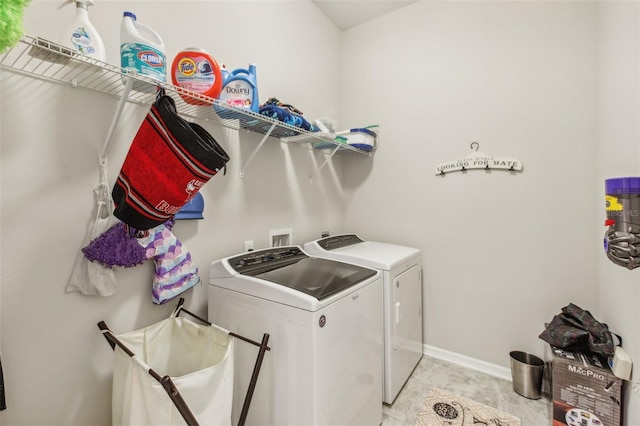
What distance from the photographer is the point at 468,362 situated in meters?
2.27

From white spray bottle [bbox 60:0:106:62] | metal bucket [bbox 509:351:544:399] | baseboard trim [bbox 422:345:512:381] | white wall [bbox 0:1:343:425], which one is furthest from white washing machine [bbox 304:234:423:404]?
white spray bottle [bbox 60:0:106:62]

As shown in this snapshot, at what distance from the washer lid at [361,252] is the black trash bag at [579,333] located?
936 millimetres

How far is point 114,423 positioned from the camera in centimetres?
111

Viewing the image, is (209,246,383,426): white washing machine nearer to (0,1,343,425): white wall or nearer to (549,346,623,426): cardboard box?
(0,1,343,425): white wall

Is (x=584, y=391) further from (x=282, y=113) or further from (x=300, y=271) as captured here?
(x=282, y=113)

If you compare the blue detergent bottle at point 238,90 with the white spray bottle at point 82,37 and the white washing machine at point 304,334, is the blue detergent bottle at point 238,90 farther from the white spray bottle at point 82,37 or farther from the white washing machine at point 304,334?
the white washing machine at point 304,334

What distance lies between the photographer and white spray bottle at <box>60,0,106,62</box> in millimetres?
953

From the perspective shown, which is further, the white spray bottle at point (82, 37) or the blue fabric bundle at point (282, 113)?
the blue fabric bundle at point (282, 113)

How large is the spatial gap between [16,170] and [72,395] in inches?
34.9

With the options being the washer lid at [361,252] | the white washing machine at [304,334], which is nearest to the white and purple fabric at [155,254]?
the white washing machine at [304,334]

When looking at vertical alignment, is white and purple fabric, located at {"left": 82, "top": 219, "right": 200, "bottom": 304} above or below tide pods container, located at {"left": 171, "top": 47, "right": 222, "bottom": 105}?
below

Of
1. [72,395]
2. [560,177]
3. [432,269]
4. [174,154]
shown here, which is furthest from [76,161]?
[560,177]

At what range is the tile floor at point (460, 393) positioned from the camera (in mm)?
1756

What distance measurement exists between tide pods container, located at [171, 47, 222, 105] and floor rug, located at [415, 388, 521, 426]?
219 cm
